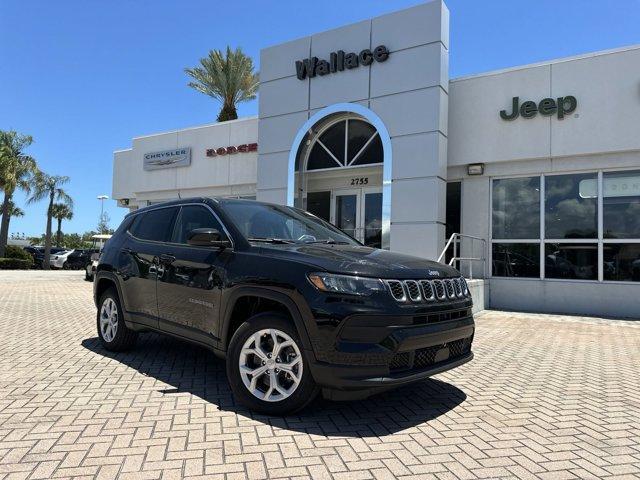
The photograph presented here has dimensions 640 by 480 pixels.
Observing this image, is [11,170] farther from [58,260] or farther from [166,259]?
[166,259]

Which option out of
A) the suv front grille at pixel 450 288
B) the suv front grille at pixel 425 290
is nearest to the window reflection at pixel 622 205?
the suv front grille at pixel 425 290

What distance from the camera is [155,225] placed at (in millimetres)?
5586

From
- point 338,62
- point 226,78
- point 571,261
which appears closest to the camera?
point 571,261

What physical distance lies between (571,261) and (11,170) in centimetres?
3652

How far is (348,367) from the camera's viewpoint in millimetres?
3369

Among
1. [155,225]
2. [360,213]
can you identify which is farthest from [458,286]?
[360,213]

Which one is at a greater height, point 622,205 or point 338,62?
point 338,62

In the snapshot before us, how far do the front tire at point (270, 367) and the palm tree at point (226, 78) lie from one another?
21.4 metres

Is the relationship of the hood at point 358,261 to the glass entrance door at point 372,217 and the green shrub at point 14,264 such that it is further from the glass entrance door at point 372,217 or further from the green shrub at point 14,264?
the green shrub at point 14,264

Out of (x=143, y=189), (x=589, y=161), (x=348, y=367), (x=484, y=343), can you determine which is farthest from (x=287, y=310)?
(x=143, y=189)

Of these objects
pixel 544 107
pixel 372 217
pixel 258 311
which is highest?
pixel 544 107

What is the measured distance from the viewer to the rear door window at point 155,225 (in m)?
5.35

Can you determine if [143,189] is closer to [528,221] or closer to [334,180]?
[334,180]

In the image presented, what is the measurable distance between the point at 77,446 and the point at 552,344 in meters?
6.44
